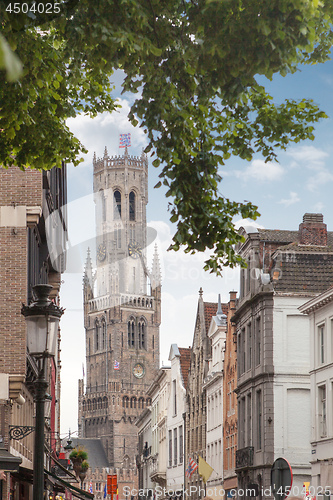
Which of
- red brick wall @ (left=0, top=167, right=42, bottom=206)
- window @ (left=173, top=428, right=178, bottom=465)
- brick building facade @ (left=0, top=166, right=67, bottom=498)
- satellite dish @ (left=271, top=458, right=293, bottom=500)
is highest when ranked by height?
red brick wall @ (left=0, top=167, right=42, bottom=206)

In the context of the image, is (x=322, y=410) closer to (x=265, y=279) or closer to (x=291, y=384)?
(x=291, y=384)

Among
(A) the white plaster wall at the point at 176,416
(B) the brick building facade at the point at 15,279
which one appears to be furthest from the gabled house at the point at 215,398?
(B) the brick building facade at the point at 15,279

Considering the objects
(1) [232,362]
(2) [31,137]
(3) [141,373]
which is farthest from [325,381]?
A: (3) [141,373]

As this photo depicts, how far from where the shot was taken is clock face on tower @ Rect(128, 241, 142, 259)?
18444 centimetres

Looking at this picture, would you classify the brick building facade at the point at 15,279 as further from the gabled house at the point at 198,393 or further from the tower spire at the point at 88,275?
the tower spire at the point at 88,275

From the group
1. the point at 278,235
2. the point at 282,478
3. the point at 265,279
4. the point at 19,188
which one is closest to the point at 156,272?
the point at 278,235

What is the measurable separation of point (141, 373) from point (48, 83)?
17265 centimetres

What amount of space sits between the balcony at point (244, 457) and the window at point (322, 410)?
7.65m

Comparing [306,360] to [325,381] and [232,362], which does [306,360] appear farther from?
[232,362]

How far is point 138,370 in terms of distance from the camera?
182000 mm

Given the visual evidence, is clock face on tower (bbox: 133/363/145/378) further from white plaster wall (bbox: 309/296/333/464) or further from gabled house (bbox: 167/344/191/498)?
white plaster wall (bbox: 309/296/333/464)

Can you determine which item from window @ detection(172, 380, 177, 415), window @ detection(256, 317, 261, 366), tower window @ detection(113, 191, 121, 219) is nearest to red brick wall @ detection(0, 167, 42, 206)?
window @ detection(256, 317, 261, 366)

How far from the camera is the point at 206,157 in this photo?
38.5 feet

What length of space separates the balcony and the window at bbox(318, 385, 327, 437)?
25.1ft
